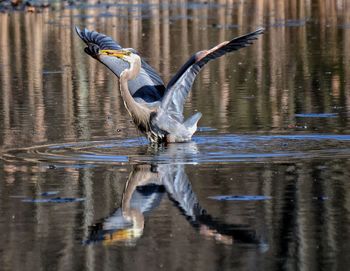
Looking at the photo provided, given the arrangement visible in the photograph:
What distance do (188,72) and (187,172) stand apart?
271 centimetres

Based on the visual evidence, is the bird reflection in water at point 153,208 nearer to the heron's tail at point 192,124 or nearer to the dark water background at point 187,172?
the dark water background at point 187,172

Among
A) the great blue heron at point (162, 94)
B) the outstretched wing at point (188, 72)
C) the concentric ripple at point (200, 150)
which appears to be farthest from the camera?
the great blue heron at point (162, 94)

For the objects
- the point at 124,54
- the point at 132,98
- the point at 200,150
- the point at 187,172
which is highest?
the point at 124,54

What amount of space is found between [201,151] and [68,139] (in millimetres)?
1690

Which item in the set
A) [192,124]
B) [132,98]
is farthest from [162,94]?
[192,124]

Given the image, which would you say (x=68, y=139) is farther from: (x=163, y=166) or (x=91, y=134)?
(x=163, y=166)

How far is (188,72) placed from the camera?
43.3ft

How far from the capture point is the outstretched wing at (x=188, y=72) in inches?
499

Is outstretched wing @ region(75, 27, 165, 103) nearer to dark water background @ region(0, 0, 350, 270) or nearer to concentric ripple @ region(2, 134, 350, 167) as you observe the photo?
dark water background @ region(0, 0, 350, 270)

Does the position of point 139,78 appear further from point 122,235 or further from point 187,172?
point 122,235

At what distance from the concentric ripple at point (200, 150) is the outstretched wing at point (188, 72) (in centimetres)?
49

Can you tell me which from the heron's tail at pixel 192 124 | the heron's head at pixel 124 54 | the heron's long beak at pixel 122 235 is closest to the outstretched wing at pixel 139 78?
the heron's head at pixel 124 54

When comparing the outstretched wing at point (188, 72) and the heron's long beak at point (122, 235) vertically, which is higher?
the outstretched wing at point (188, 72)

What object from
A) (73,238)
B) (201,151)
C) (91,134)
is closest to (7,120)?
(91,134)
